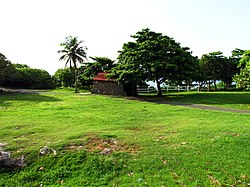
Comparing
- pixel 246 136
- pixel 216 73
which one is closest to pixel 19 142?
pixel 246 136

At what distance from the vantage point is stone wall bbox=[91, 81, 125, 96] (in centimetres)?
2559

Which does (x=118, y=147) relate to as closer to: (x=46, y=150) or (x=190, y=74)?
(x=46, y=150)

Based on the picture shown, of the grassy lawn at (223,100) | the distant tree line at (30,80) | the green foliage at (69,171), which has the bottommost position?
the green foliage at (69,171)

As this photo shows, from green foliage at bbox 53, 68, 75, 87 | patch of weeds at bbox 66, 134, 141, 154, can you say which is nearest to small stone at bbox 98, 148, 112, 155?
patch of weeds at bbox 66, 134, 141, 154

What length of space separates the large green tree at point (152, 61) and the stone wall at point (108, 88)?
2.62m

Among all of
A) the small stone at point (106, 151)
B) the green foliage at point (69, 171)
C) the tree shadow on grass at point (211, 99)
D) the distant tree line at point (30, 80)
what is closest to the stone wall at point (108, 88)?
the tree shadow on grass at point (211, 99)

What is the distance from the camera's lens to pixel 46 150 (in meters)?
7.17

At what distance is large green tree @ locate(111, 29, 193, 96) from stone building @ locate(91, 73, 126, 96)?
8.56ft

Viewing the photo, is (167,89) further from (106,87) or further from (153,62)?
(153,62)

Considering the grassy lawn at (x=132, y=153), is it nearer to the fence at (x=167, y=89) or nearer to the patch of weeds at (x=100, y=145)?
the patch of weeds at (x=100, y=145)

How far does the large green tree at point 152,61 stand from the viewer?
21.6 meters

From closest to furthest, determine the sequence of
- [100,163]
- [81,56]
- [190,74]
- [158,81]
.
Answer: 1. [100,163]
2. [190,74]
3. [158,81]
4. [81,56]

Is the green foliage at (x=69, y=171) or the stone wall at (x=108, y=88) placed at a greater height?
the stone wall at (x=108, y=88)

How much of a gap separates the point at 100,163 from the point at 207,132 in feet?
14.7
